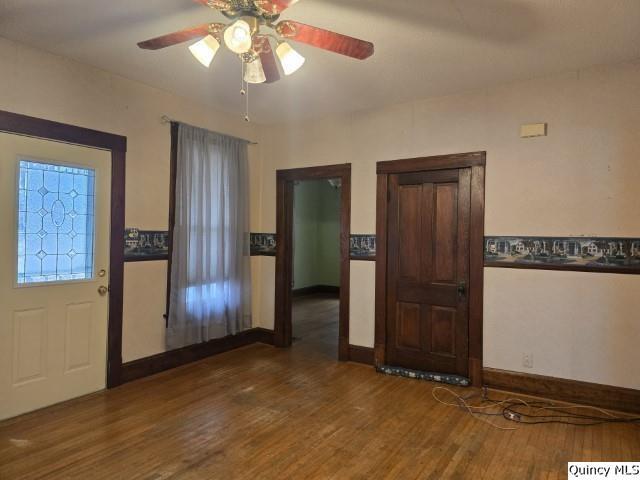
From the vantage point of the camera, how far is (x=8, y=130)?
2.96m

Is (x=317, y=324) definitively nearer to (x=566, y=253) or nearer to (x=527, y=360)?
(x=527, y=360)

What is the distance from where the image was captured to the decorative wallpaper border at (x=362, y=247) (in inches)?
172

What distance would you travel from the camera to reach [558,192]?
3453mm

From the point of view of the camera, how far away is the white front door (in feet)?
9.81

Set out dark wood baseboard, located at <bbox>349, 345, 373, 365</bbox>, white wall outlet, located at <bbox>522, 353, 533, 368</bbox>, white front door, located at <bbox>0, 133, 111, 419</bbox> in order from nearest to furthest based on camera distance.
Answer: white front door, located at <bbox>0, 133, 111, 419</bbox>, white wall outlet, located at <bbox>522, 353, 533, 368</bbox>, dark wood baseboard, located at <bbox>349, 345, 373, 365</bbox>

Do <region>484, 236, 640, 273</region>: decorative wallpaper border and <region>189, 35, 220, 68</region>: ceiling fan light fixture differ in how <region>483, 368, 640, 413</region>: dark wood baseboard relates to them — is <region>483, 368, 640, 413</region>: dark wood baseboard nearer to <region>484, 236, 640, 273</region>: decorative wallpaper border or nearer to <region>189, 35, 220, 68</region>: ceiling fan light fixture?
<region>484, 236, 640, 273</region>: decorative wallpaper border

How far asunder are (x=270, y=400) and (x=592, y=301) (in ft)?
8.96

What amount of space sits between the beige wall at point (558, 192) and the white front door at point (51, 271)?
2935 mm

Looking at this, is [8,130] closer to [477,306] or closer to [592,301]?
[477,306]

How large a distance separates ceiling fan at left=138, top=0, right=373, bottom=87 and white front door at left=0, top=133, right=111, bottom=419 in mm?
1547

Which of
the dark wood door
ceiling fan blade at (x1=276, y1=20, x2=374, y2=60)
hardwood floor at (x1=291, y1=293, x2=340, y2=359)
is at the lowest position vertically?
hardwood floor at (x1=291, y1=293, x2=340, y2=359)

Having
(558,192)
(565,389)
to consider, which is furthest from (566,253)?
(565,389)

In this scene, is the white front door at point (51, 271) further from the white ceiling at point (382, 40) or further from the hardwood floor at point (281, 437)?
the white ceiling at point (382, 40)

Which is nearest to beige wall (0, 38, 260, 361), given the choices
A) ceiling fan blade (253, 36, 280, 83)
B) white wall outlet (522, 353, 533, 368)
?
ceiling fan blade (253, 36, 280, 83)
